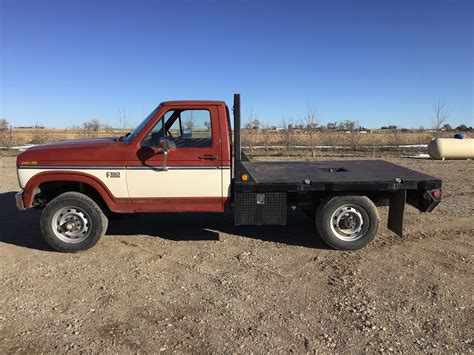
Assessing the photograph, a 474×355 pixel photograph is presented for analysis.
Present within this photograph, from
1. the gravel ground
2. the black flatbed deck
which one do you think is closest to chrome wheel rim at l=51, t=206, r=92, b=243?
the gravel ground

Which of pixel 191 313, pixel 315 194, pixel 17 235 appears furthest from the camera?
pixel 17 235

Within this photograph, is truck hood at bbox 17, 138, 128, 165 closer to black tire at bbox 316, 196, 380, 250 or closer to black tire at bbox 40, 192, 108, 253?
black tire at bbox 40, 192, 108, 253

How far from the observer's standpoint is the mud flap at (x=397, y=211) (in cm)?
579

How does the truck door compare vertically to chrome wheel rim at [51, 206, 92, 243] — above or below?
above

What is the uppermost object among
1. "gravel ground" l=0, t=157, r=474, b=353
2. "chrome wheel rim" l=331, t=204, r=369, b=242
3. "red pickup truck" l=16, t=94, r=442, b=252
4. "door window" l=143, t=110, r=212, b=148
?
"door window" l=143, t=110, r=212, b=148

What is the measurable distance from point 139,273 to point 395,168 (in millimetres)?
4563

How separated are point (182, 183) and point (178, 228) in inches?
63.3

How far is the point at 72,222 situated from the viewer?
18.6 ft

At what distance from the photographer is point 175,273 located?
4.96 metres

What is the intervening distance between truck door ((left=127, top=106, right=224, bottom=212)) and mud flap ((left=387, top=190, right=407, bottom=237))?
8.55 ft

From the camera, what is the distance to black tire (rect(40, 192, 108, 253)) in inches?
221

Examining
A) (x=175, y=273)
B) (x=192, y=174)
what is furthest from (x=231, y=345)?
(x=192, y=174)

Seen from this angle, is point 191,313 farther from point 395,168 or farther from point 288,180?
point 395,168

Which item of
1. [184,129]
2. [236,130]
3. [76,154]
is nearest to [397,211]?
[236,130]
